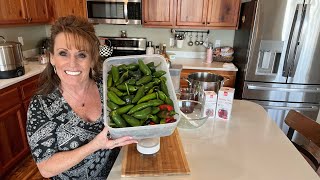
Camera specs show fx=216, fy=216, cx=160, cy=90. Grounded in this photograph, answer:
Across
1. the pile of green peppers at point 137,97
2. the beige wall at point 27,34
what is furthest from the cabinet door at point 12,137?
the pile of green peppers at point 137,97

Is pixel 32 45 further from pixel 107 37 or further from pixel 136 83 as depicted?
pixel 136 83

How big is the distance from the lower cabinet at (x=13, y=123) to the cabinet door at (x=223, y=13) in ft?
7.66

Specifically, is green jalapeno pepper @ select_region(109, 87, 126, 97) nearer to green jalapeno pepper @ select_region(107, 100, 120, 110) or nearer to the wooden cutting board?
green jalapeno pepper @ select_region(107, 100, 120, 110)

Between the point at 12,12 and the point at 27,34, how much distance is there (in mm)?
692

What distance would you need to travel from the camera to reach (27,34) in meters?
3.09

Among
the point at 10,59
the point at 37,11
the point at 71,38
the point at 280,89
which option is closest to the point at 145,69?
the point at 71,38

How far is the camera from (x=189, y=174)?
923mm

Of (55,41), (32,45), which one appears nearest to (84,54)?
(55,41)

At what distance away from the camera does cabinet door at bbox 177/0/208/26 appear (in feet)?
9.42

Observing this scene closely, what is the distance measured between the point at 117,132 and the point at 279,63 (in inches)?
93.6

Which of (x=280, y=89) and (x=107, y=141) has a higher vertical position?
(x=107, y=141)

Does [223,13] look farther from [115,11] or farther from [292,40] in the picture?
[115,11]

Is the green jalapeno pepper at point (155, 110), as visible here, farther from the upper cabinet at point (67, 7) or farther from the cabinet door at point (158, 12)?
the upper cabinet at point (67, 7)

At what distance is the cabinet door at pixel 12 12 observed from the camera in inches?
90.9
